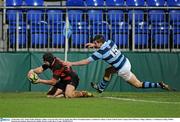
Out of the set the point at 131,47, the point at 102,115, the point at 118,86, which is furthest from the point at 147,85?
the point at 102,115

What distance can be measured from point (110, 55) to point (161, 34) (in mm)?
6341

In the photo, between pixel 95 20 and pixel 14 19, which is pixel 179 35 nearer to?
pixel 95 20

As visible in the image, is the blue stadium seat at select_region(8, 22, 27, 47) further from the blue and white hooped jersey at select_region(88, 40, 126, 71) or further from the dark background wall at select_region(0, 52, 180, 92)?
the blue and white hooped jersey at select_region(88, 40, 126, 71)

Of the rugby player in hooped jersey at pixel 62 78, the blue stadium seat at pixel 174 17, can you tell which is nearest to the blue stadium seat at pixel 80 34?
the blue stadium seat at pixel 174 17

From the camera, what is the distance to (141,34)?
25.1 m

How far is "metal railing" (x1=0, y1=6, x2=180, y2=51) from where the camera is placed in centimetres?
2491

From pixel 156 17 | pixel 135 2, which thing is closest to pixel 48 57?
pixel 156 17

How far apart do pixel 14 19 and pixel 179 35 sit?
7553 millimetres

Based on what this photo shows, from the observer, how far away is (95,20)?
992 inches

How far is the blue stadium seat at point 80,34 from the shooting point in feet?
81.8

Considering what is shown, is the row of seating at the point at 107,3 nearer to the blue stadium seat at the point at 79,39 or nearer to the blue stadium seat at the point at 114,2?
the blue stadium seat at the point at 114,2

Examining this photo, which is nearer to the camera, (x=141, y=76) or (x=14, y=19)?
(x=141, y=76)

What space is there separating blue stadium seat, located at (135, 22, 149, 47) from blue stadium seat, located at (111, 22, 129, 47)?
0.48 m

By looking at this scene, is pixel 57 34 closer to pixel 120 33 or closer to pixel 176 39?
pixel 120 33
